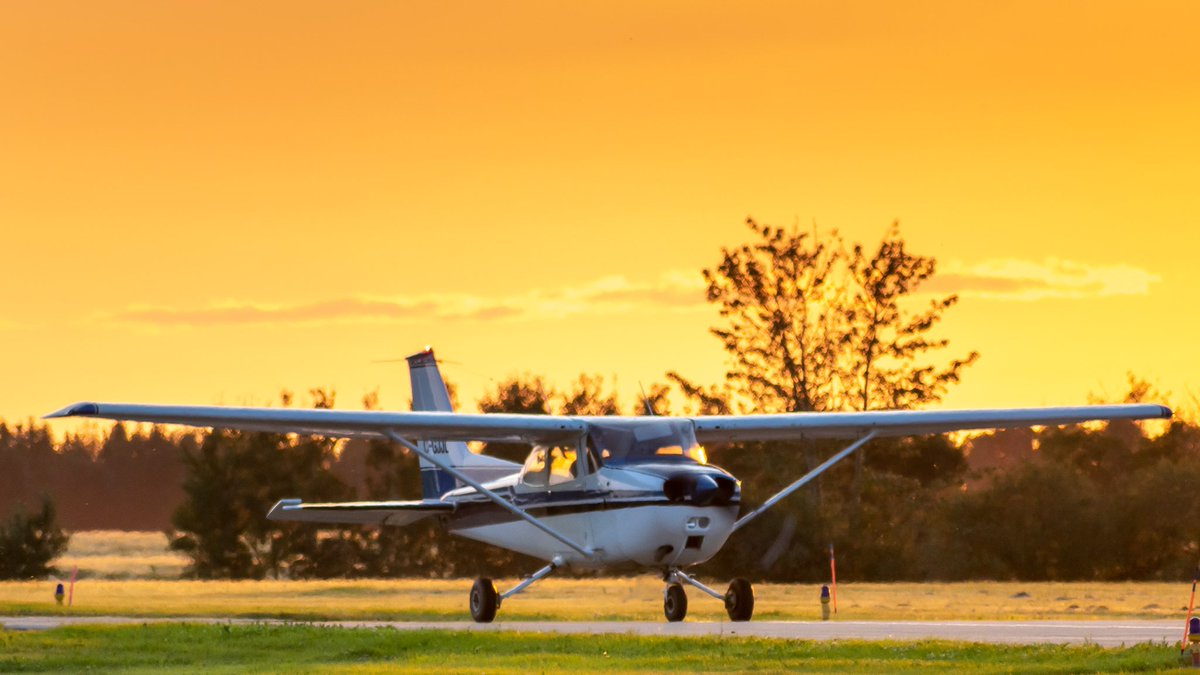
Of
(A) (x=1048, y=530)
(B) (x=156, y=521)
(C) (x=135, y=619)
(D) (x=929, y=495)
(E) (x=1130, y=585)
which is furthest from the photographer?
(B) (x=156, y=521)

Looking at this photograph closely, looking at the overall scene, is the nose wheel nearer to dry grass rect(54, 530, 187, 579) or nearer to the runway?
the runway

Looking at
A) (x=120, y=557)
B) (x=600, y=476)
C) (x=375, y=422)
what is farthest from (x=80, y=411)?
(x=120, y=557)

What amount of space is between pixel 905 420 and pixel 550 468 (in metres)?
6.31

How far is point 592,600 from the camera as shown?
169 ft

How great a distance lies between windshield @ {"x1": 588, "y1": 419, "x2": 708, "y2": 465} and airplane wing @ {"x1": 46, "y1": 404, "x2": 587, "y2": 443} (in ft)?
1.58

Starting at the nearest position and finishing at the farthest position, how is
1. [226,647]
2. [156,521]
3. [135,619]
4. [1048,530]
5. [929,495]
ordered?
[226,647]
[135,619]
[1048,530]
[929,495]
[156,521]

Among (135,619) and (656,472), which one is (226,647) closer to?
(656,472)

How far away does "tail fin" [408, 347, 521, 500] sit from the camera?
38625mm

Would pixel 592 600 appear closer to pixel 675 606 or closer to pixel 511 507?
pixel 511 507

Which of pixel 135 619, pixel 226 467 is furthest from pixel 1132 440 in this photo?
pixel 135 619

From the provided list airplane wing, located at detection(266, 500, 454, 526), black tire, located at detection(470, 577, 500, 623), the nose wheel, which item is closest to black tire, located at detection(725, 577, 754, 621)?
the nose wheel

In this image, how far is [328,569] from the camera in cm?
7300

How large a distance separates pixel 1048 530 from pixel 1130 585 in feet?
22.1

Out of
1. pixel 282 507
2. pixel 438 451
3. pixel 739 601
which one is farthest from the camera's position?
pixel 438 451
